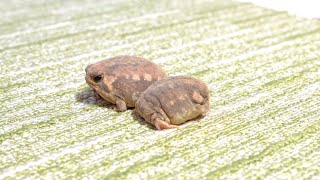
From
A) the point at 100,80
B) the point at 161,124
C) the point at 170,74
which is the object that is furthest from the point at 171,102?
the point at 170,74

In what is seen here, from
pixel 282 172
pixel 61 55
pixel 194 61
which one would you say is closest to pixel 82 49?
pixel 61 55

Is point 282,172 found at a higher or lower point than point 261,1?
lower

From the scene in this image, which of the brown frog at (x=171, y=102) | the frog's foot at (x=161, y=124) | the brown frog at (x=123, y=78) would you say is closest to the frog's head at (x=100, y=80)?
the brown frog at (x=123, y=78)

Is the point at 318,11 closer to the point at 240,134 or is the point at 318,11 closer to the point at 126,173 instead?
the point at 240,134

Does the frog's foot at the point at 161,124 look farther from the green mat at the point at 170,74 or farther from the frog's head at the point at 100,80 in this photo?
the frog's head at the point at 100,80

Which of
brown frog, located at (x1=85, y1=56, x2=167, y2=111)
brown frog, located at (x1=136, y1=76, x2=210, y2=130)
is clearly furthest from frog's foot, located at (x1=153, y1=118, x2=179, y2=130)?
brown frog, located at (x1=85, y1=56, x2=167, y2=111)

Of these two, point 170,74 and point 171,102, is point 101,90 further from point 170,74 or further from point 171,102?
point 170,74
